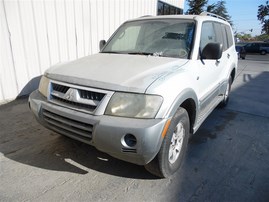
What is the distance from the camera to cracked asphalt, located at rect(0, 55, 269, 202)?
2213mm

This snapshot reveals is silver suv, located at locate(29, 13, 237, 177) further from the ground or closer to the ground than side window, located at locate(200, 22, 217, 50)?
closer to the ground

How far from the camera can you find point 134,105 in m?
1.99

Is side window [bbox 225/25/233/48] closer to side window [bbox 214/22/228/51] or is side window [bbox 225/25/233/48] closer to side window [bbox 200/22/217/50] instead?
side window [bbox 214/22/228/51]

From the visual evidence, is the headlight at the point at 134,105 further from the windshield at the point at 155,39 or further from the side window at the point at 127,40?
the side window at the point at 127,40

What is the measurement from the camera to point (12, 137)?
3.31m

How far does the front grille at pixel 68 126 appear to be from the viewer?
2.08 m

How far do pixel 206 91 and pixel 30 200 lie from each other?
2.53 m

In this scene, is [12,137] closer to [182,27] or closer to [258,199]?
[182,27]

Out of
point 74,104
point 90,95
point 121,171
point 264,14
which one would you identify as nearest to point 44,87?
point 74,104

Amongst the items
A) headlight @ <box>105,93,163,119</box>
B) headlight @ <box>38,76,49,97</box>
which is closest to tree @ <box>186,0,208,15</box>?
headlight @ <box>38,76,49,97</box>

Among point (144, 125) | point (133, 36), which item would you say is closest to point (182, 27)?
point (133, 36)

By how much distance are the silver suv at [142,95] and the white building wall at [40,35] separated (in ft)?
8.74

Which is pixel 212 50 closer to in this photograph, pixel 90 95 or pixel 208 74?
pixel 208 74

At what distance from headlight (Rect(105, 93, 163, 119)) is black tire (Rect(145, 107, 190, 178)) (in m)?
0.29
